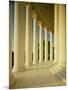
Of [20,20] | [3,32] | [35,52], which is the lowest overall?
[35,52]

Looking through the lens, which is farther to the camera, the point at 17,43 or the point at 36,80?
the point at 17,43

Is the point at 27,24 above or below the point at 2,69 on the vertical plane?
above

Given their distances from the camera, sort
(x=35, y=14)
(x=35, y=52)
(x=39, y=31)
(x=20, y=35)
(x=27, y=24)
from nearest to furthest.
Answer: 1. (x=20, y=35)
2. (x=27, y=24)
3. (x=35, y=14)
4. (x=35, y=52)
5. (x=39, y=31)

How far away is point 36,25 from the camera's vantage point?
11914 millimetres

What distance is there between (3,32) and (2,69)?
37 centimetres

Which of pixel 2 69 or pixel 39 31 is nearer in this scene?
pixel 2 69

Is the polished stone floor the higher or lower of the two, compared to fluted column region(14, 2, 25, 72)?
lower

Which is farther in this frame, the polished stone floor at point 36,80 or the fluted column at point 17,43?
the fluted column at point 17,43

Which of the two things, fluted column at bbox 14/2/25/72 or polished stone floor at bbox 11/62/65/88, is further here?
fluted column at bbox 14/2/25/72

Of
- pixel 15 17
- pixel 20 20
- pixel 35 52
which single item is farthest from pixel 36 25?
pixel 15 17

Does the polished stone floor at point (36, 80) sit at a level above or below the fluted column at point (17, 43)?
below

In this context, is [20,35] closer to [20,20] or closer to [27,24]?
[20,20]

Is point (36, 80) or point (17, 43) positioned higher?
point (17, 43)

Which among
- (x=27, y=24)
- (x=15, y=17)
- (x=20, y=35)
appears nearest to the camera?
(x=15, y=17)
